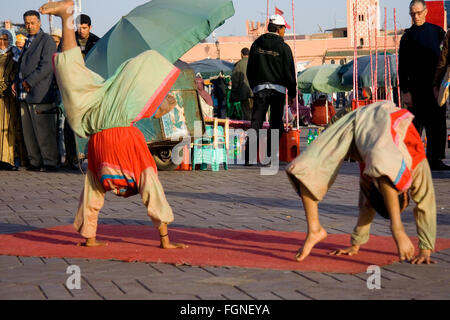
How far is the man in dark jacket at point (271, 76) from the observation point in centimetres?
1337

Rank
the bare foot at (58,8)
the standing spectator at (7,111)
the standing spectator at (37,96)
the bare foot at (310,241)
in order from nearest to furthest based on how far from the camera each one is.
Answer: the bare foot at (310,241)
the bare foot at (58,8)
the standing spectator at (37,96)
the standing spectator at (7,111)

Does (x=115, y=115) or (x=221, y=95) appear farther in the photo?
(x=221, y=95)

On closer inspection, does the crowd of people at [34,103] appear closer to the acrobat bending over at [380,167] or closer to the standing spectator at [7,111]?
the standing spectator at [7,111]

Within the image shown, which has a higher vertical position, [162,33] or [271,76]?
[162,33]

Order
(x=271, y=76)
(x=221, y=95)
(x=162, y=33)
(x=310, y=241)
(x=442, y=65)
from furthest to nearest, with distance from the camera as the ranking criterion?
(x=221, y=95), (x=271, y=76), (x=162, y=33), (x=442, y=65), (x=310, y=241)

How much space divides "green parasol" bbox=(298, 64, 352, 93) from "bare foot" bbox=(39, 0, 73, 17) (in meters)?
24.5

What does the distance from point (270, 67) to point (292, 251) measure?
7.49 meters

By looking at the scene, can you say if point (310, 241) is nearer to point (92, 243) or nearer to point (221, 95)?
point (92, 243)

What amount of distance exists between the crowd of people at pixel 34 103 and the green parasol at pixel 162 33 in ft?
1.78

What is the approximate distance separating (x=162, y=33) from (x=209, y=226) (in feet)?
19.7

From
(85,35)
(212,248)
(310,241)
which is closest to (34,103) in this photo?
(85,35)

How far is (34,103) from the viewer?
1352cm

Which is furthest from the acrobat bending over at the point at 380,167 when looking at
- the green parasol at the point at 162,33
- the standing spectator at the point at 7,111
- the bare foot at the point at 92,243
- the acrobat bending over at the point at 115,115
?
the standing spectator at the point at 7,111
